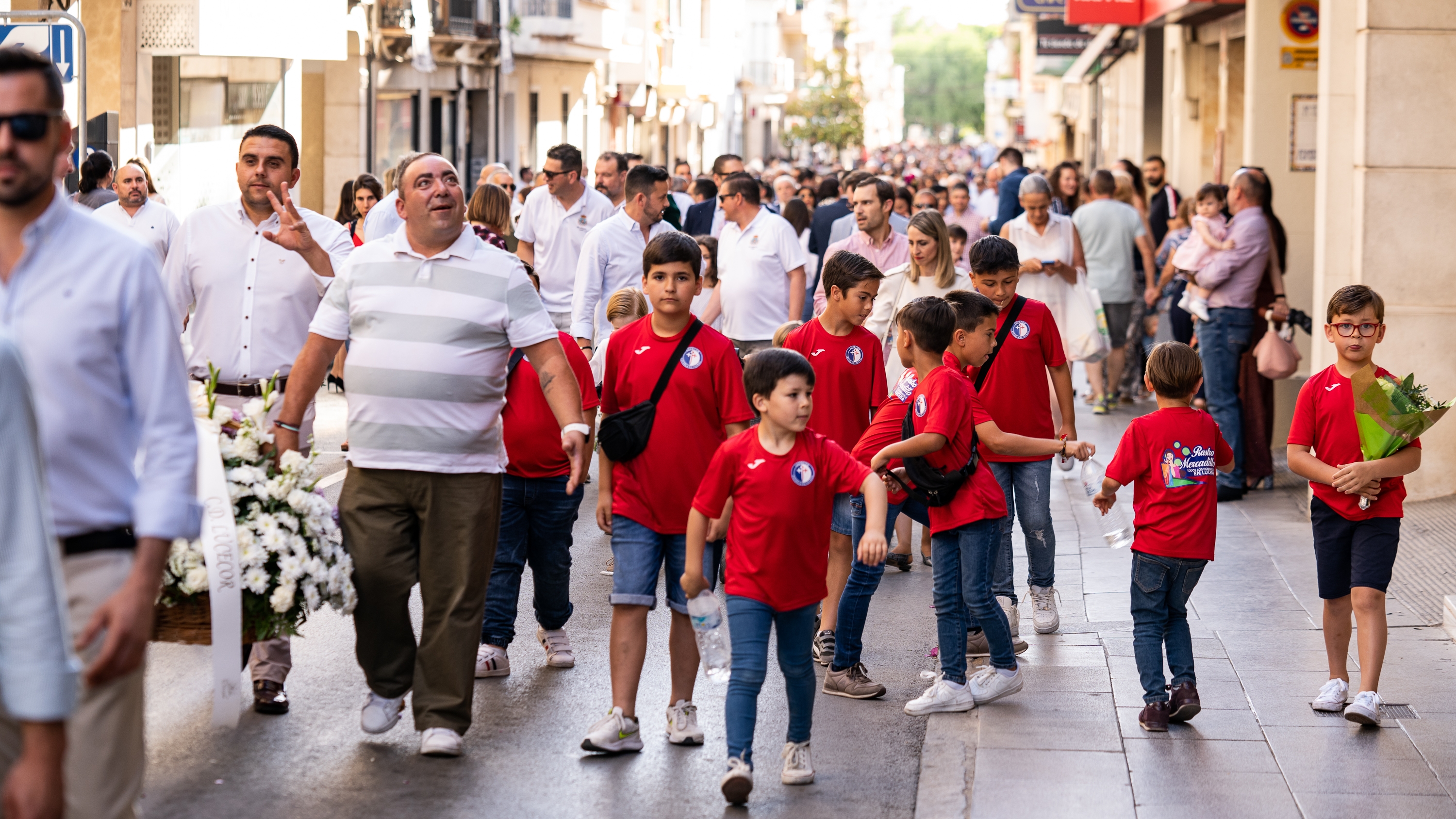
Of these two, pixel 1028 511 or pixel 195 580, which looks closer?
pixel 195 580

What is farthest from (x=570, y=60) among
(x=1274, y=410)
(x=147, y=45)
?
(x=1274, y=410)

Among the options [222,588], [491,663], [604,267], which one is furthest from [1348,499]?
[604,267]

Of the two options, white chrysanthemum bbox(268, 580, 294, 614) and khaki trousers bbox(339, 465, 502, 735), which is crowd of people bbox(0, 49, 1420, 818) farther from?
white chrysanthemum bbox(268, 580, 294, 614)

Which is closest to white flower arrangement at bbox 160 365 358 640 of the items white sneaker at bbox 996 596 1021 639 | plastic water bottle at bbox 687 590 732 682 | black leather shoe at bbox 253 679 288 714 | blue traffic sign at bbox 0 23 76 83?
black leather shoe at bbox 253 679 288 714

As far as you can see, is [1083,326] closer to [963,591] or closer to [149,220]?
[963,591]

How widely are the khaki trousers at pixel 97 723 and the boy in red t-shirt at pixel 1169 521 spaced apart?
12.0 ft

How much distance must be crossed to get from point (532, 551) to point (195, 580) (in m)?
2.04

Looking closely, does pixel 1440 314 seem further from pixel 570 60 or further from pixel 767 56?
pixel 767 56

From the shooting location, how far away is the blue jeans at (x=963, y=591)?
6.39 meters

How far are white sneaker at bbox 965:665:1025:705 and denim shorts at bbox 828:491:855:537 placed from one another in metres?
0.87

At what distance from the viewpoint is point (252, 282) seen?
6.41 m

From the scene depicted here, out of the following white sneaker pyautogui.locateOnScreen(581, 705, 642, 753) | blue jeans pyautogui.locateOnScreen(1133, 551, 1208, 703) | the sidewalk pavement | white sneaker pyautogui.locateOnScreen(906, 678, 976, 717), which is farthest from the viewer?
white sneaker pyautogui.locateOnScreen(906, 678, 976, 717)

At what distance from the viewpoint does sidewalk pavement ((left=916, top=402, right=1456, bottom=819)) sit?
5381mm

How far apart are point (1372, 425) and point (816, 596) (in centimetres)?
214
